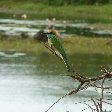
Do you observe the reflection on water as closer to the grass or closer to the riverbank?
the grass

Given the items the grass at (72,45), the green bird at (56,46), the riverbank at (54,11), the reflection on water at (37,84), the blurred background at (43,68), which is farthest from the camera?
the riverbank at (54,11)

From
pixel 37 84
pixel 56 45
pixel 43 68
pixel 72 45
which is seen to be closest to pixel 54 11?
pixel 72 45

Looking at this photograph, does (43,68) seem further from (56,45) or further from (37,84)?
(56,45)

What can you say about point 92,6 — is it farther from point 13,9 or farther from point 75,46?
point 75,46

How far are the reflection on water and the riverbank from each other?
24039mm

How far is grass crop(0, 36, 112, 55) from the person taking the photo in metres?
23.2

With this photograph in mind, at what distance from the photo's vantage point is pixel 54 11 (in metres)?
51.9

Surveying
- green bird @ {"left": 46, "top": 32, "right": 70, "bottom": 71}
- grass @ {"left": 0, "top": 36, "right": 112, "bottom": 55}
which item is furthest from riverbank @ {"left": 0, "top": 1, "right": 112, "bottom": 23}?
green bird @ {"left": 46, "top": 32, "right": 70, "bottom": 71}

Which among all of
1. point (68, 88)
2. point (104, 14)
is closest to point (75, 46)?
point (68, 88)

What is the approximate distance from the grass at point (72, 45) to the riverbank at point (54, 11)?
59.3 feet

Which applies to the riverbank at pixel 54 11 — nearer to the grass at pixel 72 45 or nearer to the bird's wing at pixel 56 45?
the grass at pixel 72 45

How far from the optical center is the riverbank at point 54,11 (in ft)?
152

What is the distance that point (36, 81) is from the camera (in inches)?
648

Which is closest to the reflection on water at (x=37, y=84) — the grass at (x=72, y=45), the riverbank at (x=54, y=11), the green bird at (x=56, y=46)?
the grass at (x=72, y=45)
